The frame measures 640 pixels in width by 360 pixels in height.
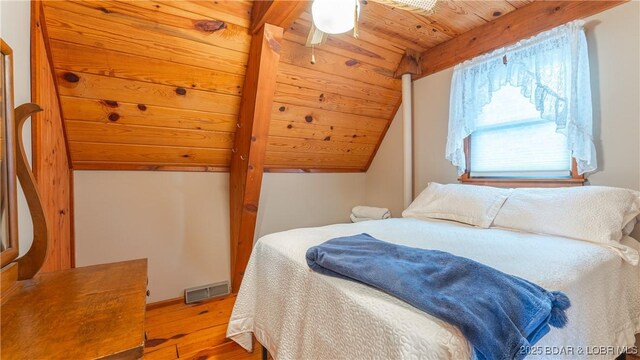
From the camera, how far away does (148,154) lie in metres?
2.23

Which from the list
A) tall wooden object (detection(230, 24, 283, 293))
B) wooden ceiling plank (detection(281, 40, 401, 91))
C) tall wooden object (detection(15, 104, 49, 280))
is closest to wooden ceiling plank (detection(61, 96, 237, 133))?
tall wooden object (detection(230, 24, 283, 293))

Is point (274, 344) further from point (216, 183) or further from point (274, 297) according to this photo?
point (216, 183)

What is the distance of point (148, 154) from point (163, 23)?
1010 mm

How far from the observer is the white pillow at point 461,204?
192 centimetres

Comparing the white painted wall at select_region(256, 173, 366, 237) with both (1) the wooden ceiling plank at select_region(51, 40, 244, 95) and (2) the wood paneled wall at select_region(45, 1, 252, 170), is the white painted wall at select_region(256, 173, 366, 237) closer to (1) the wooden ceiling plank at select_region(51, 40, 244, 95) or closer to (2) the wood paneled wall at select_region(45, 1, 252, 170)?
(2) the wood paneled wall at select_region(45, 1, 252, 170)

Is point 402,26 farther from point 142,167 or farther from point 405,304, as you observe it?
point 142,167

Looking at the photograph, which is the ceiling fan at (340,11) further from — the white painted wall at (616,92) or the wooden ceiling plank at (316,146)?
the wooden ceiling plank at (316,146)

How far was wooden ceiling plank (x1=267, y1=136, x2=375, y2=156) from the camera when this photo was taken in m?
2.66

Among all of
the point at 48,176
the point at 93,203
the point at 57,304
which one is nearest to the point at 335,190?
the point at 93,203

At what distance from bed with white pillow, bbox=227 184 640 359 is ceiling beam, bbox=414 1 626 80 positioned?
1099mm

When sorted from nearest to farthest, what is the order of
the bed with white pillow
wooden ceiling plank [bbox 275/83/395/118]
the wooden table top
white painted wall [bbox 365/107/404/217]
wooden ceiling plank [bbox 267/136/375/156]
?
the wooden table top, the bed with white pillow, wooden ceiling plank [bbox 275/83/395/118], wooden ceiling plank [bbox 267/136/375/156], white painted wall [bbox 365/107/404/217]

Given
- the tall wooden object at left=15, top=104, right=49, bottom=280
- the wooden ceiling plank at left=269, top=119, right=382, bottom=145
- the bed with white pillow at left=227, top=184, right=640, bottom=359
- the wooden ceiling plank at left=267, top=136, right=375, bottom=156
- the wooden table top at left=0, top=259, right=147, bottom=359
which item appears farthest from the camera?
the wooden ceiling plank at left=267, top=136, right=375, bottom=156

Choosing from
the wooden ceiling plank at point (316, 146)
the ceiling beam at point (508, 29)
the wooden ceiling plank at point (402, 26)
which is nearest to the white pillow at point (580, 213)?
the ceiling beam at point (508, 29)

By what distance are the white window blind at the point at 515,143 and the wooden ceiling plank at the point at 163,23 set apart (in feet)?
6.30
